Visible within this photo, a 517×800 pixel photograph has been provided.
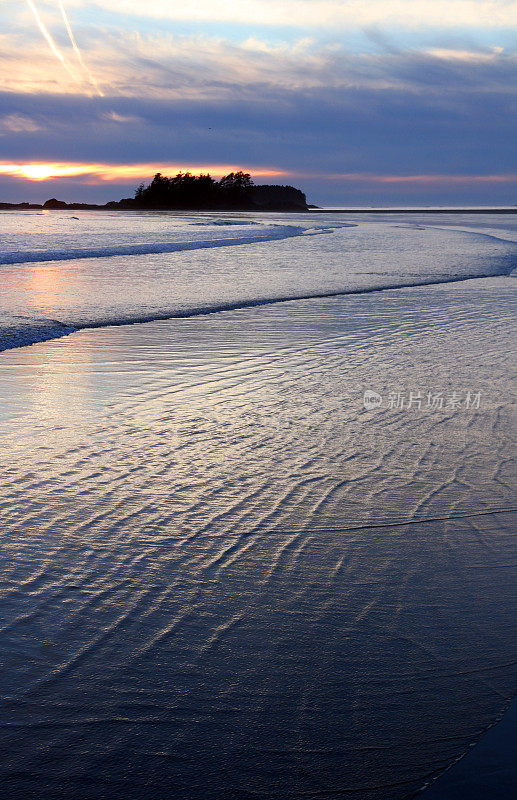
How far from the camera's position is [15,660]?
2.34m

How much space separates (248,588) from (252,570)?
139 mm

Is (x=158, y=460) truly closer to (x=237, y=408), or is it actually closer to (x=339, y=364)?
(x=237, y=408)

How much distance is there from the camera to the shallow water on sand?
201 cm

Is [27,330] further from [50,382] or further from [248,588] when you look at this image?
[248,588]

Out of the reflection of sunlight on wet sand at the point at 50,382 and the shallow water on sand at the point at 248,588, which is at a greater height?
the reflection of sunlight on wet sand at the point at 50,382

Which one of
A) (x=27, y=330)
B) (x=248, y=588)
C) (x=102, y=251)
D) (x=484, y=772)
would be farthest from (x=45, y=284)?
(x=484, y=772)

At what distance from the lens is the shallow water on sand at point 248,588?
2.01 m

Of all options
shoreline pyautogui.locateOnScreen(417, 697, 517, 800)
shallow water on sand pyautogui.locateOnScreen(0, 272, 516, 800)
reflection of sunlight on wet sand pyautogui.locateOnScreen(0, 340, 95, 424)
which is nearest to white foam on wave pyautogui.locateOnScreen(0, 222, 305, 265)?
reflection of sunlight on wet sand pyautogui.locateOnScreen(0, 340, 95, 424)

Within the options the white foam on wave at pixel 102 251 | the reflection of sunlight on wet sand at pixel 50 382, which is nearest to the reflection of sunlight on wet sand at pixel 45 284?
the white foam on wave at pixel 102 251

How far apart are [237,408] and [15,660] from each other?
3038mm

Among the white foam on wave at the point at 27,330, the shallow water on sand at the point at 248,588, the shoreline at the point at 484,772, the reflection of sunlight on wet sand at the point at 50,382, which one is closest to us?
the shoreline at the point at 484,772

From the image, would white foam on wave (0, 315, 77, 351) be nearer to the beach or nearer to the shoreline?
the beach

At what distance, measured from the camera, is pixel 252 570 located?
2938mm

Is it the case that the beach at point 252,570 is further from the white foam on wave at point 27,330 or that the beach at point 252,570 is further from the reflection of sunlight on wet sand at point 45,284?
the reflection of sunlight on wet sand at point 45,284
